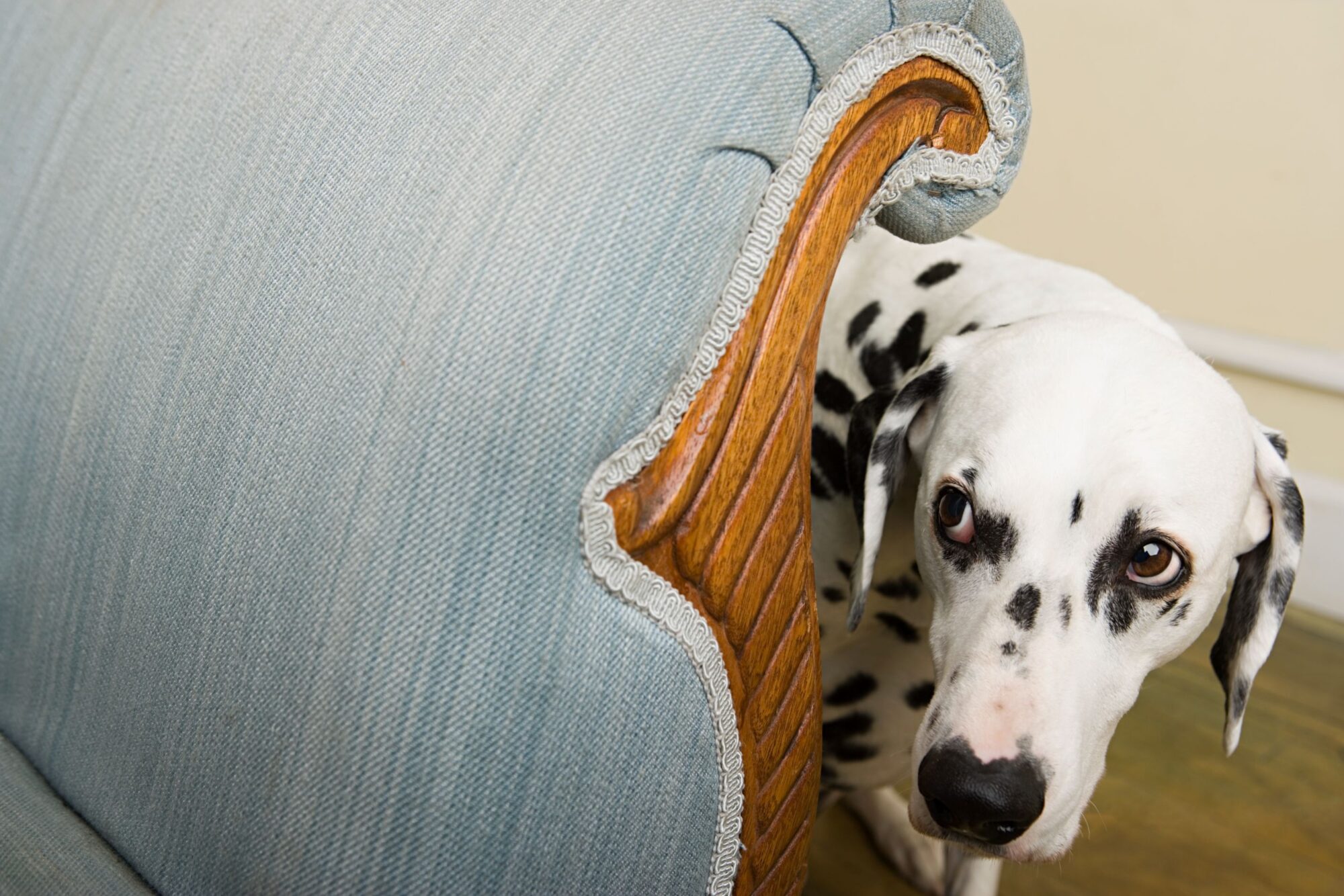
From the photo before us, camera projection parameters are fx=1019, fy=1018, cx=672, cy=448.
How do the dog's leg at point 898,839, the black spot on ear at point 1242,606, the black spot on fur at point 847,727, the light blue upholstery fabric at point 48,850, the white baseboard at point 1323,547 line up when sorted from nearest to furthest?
the light blue upholstery fabric at point 48,850 → the black spot on ear at point 1242,606 → the black spot on fur at point 847,727 → the dog's leg at point 898,839 → the white baseboard at point 1323,547

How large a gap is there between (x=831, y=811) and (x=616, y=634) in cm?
123

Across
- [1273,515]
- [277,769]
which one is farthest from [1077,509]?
[277,769]

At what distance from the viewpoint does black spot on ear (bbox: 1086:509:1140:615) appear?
2.97 feet

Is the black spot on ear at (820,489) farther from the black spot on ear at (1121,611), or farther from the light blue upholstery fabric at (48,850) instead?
the light blue upholstery fabric at (48,850)

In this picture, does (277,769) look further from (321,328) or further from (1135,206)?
(1135,206)

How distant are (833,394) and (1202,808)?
1018 millimetres

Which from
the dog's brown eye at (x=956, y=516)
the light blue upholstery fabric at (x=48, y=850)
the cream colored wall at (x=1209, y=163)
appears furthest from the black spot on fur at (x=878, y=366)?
the cream colored wall at (x=1209, y=163)

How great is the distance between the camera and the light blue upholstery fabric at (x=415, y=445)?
58cm

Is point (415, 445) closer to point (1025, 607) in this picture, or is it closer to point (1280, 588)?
point (1025, 607)

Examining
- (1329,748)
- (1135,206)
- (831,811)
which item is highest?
(1135,206)

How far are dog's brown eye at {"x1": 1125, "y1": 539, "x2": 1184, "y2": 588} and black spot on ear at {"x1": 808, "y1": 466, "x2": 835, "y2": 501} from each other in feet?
1.37

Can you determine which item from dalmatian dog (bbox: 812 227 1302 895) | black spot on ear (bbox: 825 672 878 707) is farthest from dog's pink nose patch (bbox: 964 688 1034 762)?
black spot on ear (bbox: 825 672 878 707)

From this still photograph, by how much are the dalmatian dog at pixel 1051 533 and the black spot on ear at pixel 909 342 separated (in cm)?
4

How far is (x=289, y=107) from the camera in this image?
0.73 meters
